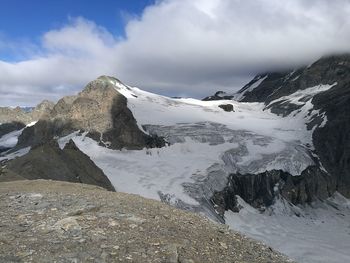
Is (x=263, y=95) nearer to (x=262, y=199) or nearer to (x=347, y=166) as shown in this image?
(x=347, y=166)

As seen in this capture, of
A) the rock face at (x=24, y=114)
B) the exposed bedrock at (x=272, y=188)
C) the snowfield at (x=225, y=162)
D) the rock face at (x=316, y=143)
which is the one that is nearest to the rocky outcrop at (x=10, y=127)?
the rock face at (x=24, y=114)

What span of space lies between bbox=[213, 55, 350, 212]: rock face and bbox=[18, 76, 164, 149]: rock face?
18873mm

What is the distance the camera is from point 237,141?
307 ft

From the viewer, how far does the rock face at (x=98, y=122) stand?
95.2 meters

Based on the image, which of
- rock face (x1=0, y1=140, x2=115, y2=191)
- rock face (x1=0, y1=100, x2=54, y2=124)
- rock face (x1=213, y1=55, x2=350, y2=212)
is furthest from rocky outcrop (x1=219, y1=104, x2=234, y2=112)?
rock face (x1=0, y1=100, x2=54, y2=124)

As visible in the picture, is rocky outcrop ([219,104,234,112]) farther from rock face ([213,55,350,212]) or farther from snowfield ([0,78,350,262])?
rock face ([213,55,350,212])

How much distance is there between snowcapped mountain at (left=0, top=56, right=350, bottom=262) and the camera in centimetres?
7256

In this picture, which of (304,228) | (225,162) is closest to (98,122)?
(225,162)

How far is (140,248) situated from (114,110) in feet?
301

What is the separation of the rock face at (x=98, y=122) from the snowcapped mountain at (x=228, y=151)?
0.64 feet

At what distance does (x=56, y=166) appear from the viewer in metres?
54.7

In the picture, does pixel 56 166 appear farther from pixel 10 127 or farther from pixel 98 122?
pixel 10 127

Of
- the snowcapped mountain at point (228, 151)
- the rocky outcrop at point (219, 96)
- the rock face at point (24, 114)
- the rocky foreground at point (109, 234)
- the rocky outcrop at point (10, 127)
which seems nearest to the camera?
the rocky foreground at point (109, 234)

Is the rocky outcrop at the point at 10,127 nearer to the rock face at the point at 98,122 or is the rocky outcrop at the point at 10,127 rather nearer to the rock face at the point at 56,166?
the rock face at the point at 98,122
